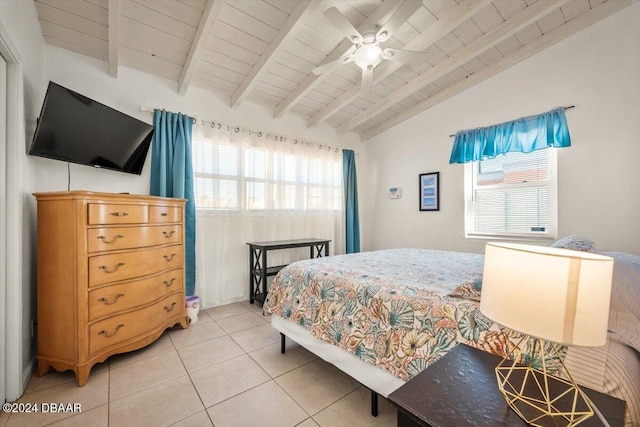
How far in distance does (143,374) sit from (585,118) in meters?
4.49

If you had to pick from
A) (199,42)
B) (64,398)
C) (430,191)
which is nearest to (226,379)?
(64,398)

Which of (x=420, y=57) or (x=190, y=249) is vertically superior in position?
(x=420, y=57)

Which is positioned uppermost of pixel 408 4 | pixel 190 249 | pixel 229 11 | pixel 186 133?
pixel 229 11

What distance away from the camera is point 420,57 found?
7.52 ft

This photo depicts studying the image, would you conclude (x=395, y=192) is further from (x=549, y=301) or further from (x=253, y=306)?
(x=549, y=301)

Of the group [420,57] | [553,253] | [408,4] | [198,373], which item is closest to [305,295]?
[198,373]

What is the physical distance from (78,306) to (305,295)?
1.49m

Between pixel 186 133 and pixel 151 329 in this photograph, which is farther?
pixel 186 133

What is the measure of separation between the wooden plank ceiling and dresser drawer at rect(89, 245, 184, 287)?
1.78 metres

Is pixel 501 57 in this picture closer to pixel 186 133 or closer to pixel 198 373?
pixel 186 133

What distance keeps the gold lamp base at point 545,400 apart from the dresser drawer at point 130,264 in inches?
91.8

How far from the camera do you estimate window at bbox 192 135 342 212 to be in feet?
10.4

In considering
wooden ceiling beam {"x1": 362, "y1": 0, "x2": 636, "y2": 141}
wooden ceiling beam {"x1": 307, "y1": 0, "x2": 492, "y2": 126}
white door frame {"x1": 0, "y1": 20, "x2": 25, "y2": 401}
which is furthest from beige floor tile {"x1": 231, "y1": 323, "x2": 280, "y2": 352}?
wooden ceiling beam {"x1": 362, "y1": 0, "x2": 636, "y2": 141}

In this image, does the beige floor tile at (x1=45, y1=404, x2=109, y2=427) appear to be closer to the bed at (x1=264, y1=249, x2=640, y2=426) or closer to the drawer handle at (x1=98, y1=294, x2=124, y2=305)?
the drawer handle at (x1=98, y1=294, x2=124, y2=305)
